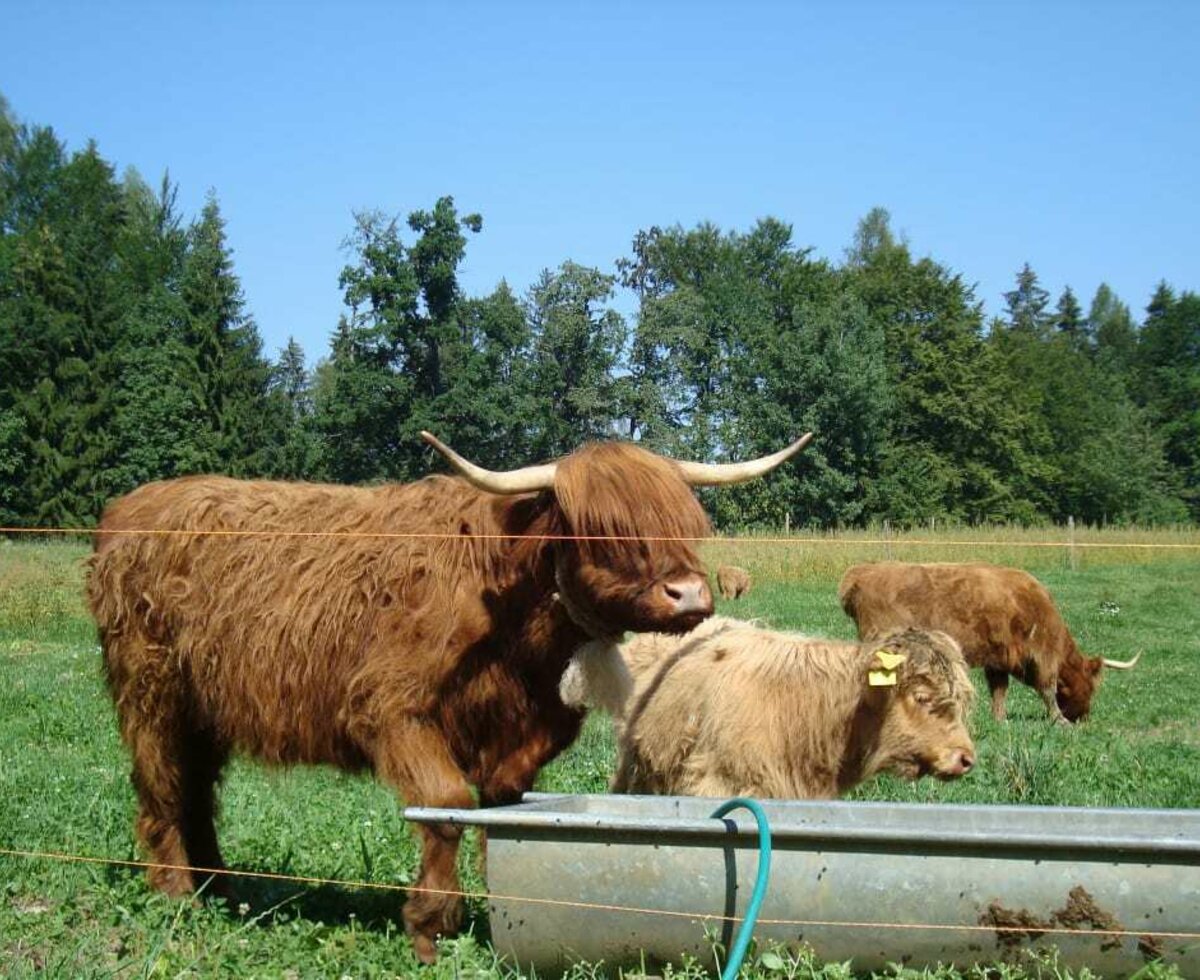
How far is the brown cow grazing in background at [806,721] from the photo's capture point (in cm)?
591

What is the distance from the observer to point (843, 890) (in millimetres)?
3943

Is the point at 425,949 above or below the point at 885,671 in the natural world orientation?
below

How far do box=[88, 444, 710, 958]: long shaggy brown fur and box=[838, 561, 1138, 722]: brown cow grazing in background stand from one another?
7779 millimetres

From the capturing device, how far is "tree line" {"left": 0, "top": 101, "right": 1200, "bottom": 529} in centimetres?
4759

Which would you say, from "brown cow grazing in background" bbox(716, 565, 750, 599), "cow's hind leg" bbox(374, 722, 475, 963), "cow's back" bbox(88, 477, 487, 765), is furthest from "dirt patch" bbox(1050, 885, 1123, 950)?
"brown cow grazing in background" bbox(716, 565, 750, 599)

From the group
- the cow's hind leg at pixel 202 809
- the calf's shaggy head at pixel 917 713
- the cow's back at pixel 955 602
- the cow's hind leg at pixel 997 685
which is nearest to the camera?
the cow's hind leg at pixel 202 809

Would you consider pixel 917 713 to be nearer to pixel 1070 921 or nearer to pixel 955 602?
pixel 1070 921

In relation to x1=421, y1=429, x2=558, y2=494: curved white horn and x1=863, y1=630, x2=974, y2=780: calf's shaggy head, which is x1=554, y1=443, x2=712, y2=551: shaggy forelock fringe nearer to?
x1=421, y1=429, x2=558, y2=494: curved white horn

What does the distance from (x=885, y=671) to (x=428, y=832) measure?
2306 mm

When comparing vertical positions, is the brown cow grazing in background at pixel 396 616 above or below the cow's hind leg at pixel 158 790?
above

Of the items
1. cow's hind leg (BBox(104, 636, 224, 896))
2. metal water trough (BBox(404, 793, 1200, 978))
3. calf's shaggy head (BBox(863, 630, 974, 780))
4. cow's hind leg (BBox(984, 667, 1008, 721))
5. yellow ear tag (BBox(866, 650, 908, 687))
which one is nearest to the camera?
metal water trough (BBox(404, 793, 1200, 978))

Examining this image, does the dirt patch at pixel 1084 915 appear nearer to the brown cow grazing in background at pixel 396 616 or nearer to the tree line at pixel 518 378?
the brown cow grazing in background at pixel 396 616

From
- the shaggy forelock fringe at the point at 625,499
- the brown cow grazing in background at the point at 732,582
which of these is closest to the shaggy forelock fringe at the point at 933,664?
the shaggy forelock fringe at the point at 625,499

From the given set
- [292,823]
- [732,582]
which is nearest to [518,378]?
[732,582]
